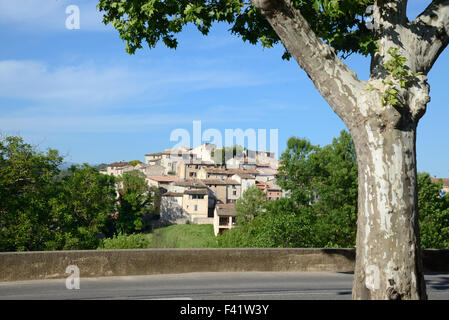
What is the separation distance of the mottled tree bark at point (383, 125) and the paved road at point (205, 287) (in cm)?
291

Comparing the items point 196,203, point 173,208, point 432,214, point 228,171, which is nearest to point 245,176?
point 228,171

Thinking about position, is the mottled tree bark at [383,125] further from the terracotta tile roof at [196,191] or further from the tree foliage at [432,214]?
the terracotta tile roof at [196,191]

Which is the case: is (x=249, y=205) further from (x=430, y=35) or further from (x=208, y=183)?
(x=430, y=35)

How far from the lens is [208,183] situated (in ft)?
355

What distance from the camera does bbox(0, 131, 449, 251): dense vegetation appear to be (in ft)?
81.6

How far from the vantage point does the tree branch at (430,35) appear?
621 cm

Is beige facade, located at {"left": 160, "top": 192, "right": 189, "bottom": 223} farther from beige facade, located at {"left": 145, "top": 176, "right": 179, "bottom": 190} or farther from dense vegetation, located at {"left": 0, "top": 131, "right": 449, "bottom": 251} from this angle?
dense vegetation, located at {"left": 0, "top": 131, "right": 449, "bottom": 251}

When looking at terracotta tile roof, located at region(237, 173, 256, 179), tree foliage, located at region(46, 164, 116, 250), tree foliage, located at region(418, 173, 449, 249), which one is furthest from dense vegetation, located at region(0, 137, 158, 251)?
terracotta tile roof, located at region(237, 173, 256, 179)

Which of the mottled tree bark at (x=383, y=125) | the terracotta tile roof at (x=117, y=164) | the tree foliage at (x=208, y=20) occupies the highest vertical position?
the terracotta tile roof at (x=117, y=164)

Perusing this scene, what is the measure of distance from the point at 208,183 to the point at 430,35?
4030 inches

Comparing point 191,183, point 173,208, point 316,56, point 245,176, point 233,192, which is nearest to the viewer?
point 316,56

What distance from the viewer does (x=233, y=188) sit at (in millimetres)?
110250

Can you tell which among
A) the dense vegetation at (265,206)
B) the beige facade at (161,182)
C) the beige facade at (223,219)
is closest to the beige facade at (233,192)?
the beige facade at (223,219)

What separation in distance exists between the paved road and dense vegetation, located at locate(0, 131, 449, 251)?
5.24m
